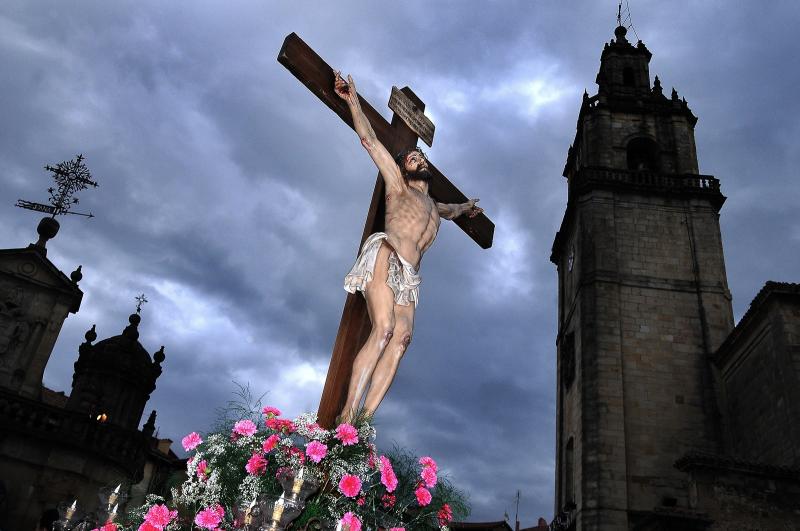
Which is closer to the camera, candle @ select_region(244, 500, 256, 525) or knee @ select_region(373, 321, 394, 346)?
candle @ select_region(244, 500, 256, 525)

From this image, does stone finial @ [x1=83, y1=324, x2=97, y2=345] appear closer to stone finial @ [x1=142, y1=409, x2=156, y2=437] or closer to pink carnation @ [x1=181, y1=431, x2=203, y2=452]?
stone finial @ [x1=142, y1=409, x2=156, y2=437]

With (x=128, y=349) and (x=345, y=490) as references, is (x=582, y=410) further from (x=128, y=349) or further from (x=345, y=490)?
(x=345, y=490)

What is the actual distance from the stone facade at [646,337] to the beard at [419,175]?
1098cm

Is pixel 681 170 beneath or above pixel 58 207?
above

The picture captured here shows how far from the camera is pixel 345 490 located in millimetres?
2969

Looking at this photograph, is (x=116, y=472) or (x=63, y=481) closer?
(x=63, y=481)

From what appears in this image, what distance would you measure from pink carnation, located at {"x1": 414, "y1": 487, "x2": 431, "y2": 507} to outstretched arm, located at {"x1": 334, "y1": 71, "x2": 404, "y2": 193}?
2434mm

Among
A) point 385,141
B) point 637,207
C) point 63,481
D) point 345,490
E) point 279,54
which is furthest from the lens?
point 637,207

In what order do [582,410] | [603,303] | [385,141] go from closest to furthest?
[385,141] < [582,410] < [603,303]

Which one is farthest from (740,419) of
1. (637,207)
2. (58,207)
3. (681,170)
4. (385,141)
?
(58,207)

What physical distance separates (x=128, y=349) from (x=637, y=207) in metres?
17.6

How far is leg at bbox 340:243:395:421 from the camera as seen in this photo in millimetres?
4066

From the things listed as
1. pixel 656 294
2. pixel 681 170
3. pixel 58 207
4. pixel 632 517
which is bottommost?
pixel 632 517

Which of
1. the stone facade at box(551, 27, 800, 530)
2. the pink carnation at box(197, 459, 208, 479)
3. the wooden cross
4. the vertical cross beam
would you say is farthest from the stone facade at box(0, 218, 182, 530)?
the stone facade at box(551, 27, 800, 530)
